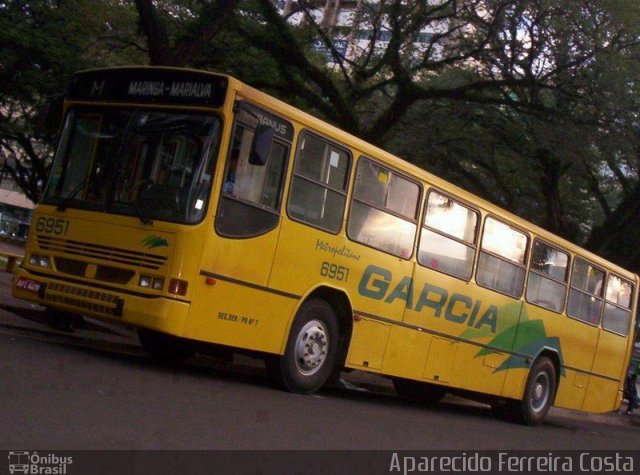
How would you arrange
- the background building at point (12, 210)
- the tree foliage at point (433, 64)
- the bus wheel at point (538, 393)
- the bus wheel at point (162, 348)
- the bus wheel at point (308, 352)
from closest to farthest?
the bus wheel at point (308, 352)
the bus wheel at point (162, 348)
the bus wheel at point (538, 393)
the tree foliage at point (433, 64)
the background building at point (12, 210)

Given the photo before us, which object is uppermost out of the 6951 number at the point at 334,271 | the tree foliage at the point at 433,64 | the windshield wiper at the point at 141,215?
the tree foliage at the point at 433,64

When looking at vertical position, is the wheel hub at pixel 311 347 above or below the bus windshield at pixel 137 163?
below

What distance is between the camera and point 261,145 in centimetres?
907

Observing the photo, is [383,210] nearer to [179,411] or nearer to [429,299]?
[429,299]

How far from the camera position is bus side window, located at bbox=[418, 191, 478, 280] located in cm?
1202

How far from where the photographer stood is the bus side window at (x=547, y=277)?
47.4ft

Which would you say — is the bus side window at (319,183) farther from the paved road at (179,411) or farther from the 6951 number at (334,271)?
the paved road at (179,411)

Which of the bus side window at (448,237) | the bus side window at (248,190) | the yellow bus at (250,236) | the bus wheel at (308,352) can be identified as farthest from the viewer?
the bus side window at (448,237)

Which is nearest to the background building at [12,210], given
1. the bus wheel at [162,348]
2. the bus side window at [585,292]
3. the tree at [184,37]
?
the tree at [184,37]

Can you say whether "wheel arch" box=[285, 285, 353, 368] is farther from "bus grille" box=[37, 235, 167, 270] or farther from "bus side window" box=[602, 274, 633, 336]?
"bus side window" box=[602, 274, 633, 336]

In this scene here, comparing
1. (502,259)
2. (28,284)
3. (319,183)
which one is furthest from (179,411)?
(502,259)

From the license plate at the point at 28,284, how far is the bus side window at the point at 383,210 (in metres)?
3.51

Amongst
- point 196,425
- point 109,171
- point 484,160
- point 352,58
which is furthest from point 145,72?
point 484,160

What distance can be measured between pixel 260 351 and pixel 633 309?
10.1 m
